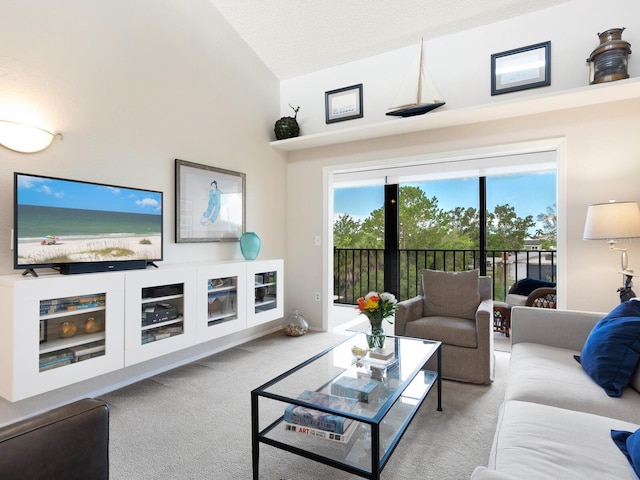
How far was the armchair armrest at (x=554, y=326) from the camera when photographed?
214cm

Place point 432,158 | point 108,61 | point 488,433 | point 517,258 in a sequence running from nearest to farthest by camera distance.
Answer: point 488,433
point 108,61
point 432,158
point 517,258

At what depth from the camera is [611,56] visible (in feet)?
8.60

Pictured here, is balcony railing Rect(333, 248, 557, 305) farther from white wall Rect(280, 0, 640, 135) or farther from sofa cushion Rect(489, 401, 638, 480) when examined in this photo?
sofa cushion Rect(489, 401, 638, 480)

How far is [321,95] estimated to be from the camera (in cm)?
420

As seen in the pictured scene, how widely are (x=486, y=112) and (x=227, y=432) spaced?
3173mm

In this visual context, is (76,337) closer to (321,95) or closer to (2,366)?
(2,366)

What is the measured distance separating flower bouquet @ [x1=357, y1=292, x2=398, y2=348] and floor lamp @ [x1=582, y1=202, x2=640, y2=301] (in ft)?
5.18

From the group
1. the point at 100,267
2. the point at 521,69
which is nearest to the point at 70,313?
the point at 100,267

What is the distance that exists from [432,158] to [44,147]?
325cm

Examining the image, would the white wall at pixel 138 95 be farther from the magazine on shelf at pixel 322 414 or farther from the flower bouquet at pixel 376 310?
the magazine on shelf at pixel 322 414

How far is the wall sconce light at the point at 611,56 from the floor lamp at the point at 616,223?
3.17ft

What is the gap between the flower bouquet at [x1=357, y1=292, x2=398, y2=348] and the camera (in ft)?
7.19

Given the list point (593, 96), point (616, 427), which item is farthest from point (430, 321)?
point (593, 96)

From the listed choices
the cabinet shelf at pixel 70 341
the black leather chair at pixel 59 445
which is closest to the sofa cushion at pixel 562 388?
the black leather chair at pixel 59 445
